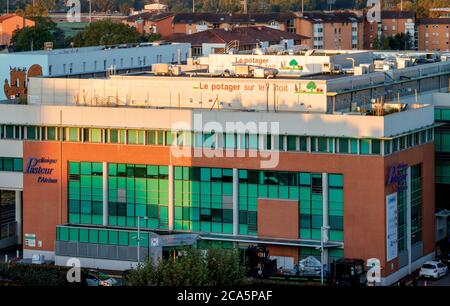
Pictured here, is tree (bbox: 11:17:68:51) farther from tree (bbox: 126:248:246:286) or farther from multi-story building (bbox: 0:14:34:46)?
tree (bbox: 126:248:246:286)

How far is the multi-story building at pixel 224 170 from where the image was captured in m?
26.8

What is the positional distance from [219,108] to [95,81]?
312 cm

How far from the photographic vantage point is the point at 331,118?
2662 cm

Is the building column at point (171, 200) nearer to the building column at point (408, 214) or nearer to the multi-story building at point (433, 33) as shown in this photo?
the building column at point (408, 214)

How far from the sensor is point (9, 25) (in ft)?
246

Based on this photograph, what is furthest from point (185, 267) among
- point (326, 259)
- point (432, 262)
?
point (432, 262)

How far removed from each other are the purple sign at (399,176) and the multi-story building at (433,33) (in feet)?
188

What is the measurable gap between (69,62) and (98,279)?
2048 cm

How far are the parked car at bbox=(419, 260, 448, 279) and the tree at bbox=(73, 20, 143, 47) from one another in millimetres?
40501

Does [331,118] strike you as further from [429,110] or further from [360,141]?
[429,110]

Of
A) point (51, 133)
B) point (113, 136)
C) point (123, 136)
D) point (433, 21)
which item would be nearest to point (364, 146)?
point (123, 136)

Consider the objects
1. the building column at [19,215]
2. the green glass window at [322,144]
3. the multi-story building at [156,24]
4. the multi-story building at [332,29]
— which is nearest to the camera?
the green glass window at [322,144]

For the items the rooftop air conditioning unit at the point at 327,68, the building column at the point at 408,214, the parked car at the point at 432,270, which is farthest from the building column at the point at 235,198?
the rooftop air conditioning unit at the point at 327,68

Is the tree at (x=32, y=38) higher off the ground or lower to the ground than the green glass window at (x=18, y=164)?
higher
